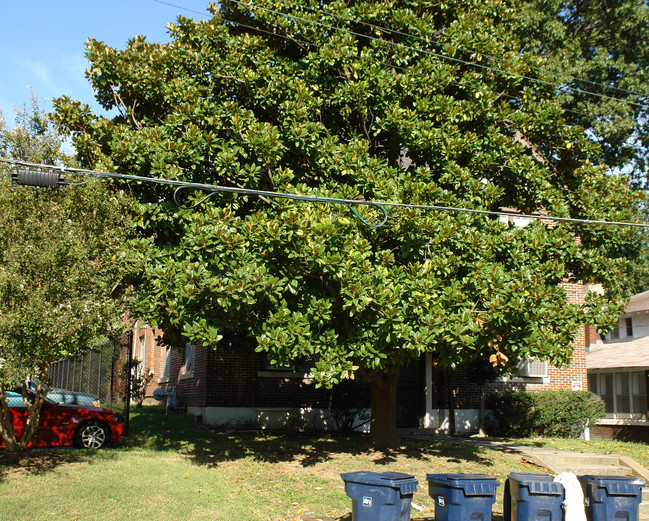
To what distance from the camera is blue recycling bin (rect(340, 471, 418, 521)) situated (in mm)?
7555

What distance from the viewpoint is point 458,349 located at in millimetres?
9586

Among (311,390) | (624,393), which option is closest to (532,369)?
(311,390)

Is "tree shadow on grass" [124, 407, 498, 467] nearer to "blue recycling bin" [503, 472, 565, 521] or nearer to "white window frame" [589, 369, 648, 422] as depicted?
"blue recycling bin" [503, 472, 565, 521]

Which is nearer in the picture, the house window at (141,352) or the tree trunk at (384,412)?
the tree trunk at (384,412)

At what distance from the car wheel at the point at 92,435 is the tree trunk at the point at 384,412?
17.9 ft

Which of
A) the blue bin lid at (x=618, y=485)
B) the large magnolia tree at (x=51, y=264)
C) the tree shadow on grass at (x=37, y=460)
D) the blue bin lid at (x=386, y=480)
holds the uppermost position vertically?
the large magnolia tree at (x=51, y=264)

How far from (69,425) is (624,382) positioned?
74.9ft

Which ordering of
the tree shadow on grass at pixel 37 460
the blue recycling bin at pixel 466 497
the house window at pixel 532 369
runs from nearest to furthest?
1. the blue recycling bin at pixel 466 497
2. the tree shadow on grass at pixel 37 460
3. the house window at pixel 532 369

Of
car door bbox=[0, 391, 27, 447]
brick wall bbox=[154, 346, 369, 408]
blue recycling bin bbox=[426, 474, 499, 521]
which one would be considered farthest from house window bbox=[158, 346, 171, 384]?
blue recycling bin bbox=[426, 474, 499, 521]

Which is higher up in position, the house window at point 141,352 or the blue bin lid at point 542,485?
the house window at point 141,352

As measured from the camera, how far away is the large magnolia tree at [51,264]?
28.5 ft

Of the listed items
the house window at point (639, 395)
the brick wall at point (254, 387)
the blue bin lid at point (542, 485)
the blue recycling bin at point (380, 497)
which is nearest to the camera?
the blue recycling bin at point (380, 497)

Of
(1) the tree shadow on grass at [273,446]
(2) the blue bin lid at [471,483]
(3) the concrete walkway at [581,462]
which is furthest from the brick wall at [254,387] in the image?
(2) the blue bin lid at [471,483]

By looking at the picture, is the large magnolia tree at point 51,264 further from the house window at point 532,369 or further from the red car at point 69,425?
the house window at point 532,369
